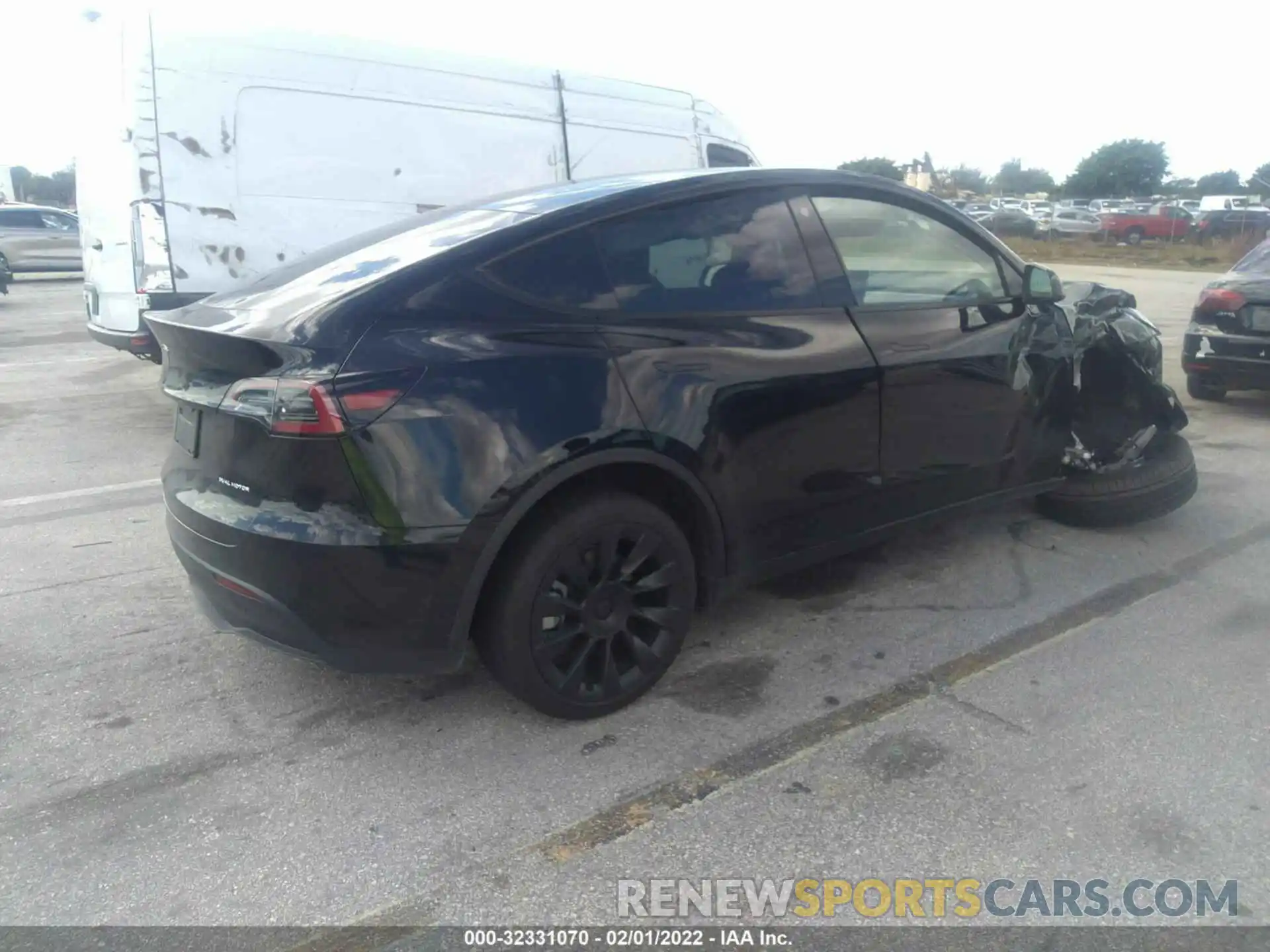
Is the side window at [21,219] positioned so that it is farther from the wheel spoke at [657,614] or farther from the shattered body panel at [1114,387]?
the wheel spoke at [657,614]

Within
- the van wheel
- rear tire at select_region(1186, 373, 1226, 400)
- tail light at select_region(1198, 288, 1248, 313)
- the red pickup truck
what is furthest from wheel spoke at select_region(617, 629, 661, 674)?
the red pickup truck

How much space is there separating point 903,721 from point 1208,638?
1.46m

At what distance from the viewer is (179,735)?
10.7 ft

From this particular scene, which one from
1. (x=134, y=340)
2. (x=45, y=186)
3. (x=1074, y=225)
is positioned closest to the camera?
(x=134, y=340)

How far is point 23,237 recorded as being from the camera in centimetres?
2264

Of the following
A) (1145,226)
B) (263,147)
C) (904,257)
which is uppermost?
(263,147)

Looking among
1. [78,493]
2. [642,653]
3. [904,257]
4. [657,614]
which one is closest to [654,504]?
[657,614]

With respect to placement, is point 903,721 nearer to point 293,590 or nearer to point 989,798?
point 989,798

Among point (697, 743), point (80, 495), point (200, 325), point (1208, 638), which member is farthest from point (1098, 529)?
point (80, 495)

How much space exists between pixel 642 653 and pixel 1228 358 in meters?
6.36

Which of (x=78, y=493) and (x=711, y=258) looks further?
(x=78, y=493)

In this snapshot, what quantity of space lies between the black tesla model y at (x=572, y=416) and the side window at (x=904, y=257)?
Answer: 0.04 ft

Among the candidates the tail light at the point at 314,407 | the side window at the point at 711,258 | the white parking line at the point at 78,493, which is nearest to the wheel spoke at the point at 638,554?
the side window at the point at 711,258

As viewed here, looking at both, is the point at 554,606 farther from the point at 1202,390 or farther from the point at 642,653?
the point at 1202,390
